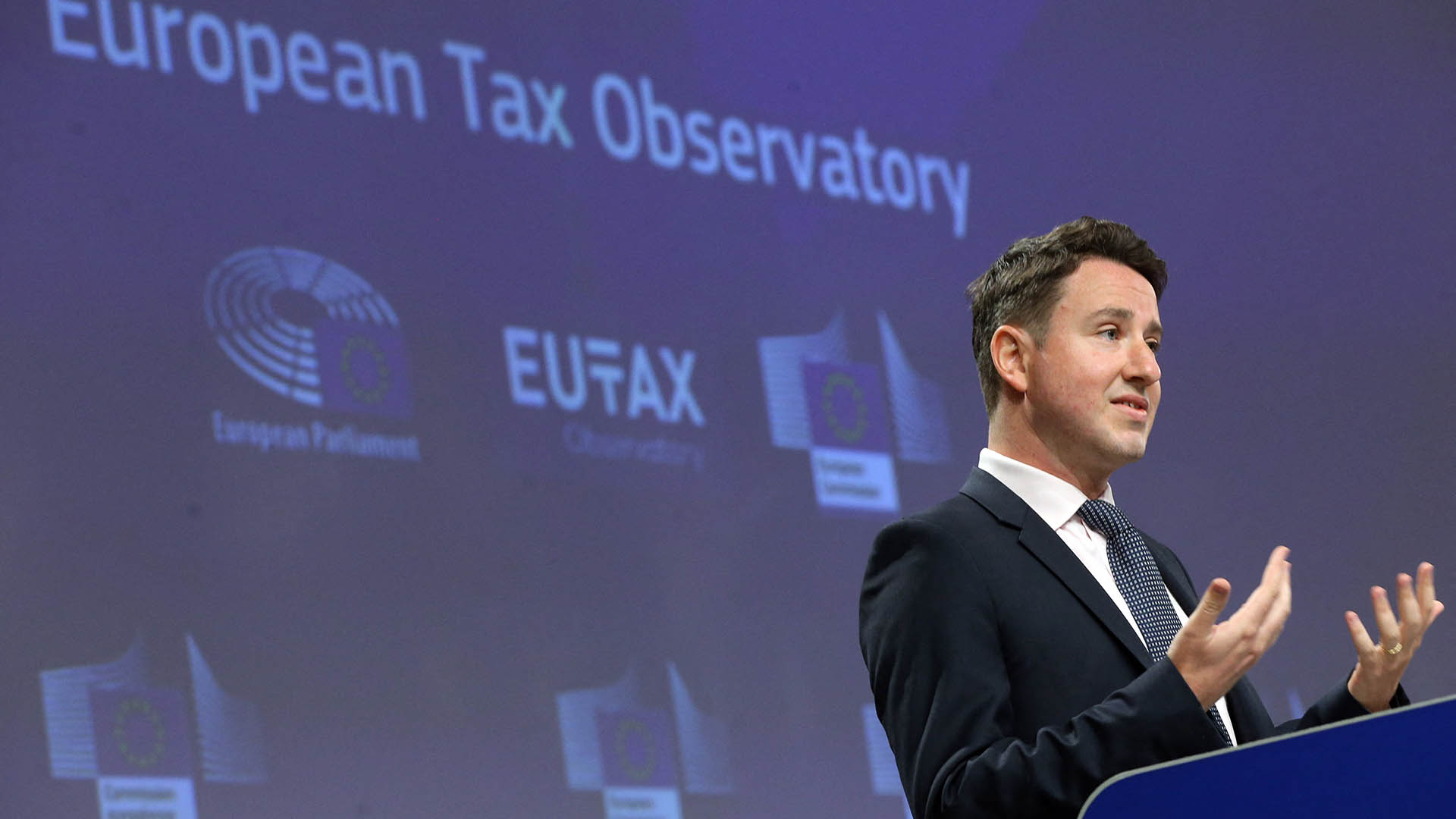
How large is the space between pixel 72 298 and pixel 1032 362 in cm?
236

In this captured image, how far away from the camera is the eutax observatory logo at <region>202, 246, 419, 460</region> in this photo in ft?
11.4

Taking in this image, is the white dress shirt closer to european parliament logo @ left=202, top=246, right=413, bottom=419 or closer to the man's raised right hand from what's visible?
the man's raised right hand

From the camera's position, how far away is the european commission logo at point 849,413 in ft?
13.6

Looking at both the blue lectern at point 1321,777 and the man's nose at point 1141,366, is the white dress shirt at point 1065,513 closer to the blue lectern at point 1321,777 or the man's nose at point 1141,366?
the man's nose at point 1141,366

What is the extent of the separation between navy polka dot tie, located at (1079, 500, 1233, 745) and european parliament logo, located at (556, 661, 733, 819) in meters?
2.16

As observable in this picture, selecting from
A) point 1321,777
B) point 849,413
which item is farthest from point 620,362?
point 1321,777

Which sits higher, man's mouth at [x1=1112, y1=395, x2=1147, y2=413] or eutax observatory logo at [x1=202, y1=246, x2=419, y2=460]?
eutax observatory logo at [x1=202, y1=246, x2=419, y2=460]

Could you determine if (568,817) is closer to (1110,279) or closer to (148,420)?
(148,420)

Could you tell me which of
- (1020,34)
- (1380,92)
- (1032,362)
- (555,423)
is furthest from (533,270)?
(1380,92)

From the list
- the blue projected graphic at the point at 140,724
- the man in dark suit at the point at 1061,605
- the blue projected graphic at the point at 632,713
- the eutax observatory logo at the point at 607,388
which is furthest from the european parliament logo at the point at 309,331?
the man in dark suit at the point at 1061,605

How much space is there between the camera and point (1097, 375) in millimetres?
1663

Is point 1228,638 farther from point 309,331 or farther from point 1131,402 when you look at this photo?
point 309,331

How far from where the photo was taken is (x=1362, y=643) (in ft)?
4.94

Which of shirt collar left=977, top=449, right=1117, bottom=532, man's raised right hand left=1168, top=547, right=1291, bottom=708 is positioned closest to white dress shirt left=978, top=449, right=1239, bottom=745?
shirt collar left=977, top=449, right=1117, bottom=532
